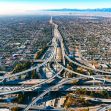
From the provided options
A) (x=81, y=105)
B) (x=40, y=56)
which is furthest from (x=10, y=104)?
(x=40, y=56)

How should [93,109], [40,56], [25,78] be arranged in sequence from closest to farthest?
[93,109] < [25,78] < [40,56]

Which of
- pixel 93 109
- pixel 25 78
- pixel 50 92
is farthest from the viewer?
pixel 25 78

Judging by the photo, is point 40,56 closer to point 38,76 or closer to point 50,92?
point 38,76

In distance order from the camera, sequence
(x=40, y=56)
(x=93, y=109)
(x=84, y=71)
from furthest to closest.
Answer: (x=40, y=56)
(x=84, y=71)
(x=93, y=109)

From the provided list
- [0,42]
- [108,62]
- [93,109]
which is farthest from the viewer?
[0,42]

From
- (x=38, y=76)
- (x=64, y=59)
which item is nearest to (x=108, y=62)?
(x=64, y=59)

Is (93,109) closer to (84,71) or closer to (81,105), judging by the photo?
(81,105)

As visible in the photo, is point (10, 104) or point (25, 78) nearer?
point (10, 104)

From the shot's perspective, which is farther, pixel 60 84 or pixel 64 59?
pixel 64 59

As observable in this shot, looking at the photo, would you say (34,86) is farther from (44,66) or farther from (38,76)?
(44,66)
